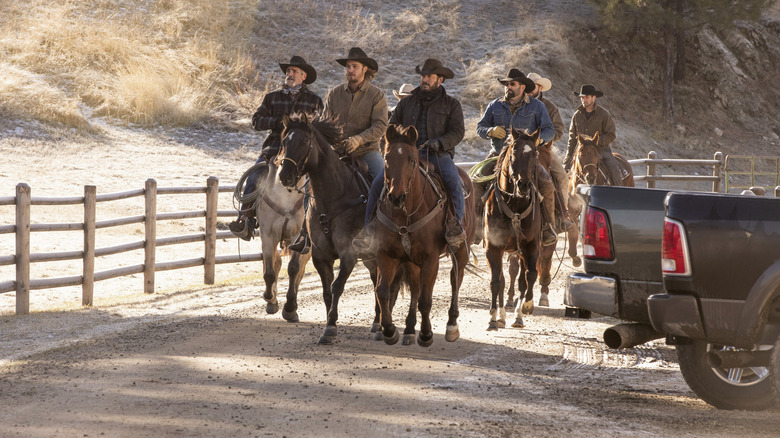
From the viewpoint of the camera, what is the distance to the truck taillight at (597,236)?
22.7 ft

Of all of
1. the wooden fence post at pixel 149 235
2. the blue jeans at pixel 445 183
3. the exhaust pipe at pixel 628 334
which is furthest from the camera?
the wooden fence post at pixel 149 235

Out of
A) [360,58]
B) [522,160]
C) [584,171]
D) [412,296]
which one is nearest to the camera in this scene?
[412,296]

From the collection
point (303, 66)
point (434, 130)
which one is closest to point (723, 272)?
point (434, 130)

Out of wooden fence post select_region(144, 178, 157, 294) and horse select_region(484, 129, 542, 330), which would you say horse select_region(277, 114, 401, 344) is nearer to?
horse select_region(484, 129, 542, 330)

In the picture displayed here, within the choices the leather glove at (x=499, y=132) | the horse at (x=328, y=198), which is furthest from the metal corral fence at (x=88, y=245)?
the leather glove at (x=499, y=132)

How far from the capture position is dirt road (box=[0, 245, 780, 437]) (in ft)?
20.8

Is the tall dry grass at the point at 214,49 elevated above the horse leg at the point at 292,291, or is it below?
above

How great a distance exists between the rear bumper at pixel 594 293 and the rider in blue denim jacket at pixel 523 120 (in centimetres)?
414

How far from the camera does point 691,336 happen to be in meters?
6.33

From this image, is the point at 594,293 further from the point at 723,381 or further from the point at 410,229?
the point at 410,229

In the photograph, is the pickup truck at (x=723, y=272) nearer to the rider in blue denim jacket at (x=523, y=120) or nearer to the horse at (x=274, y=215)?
the rider in blue denim jacket at (x=523, y=120)

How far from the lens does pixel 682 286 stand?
20.6ft

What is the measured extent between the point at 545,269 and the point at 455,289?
8.91ft

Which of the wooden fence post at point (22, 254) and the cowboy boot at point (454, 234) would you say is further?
the wooden fence post at point (22, 254)
